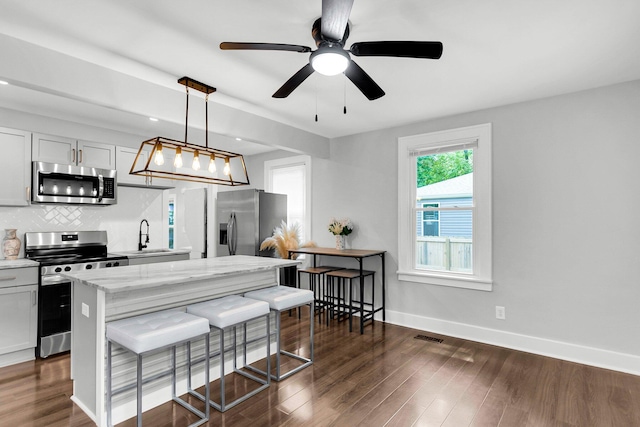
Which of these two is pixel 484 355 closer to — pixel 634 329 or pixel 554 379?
pixel 554 379

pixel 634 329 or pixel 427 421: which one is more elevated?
pixel 634 329

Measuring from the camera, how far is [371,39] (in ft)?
7.63

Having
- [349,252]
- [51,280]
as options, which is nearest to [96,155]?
[51,280]

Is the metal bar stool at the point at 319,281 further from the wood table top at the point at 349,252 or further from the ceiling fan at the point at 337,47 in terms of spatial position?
the ceiling fan at the point at 337,47

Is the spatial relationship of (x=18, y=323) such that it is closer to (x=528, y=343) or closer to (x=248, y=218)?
(x=248, y=218)

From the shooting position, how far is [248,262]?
3270 millimetres

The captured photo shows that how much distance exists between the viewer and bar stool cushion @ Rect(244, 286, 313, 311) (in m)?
2.93

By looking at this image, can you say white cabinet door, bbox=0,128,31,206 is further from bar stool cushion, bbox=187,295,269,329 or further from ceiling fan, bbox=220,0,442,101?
ceiling fan, bbox=220,0,442,101

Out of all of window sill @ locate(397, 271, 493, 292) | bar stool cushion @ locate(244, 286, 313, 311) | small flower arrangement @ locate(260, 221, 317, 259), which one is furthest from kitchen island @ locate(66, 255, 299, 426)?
window sill @ locate(397, 271, 493, 292)

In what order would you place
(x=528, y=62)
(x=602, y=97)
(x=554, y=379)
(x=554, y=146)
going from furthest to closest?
1. (x=554, y=146)
2. (x=602, y=97)
3. (x=554, y=379)
4. (x=528, y=62)

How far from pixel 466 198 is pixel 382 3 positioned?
8.67 feet

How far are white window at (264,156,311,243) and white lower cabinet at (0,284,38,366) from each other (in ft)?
11.0

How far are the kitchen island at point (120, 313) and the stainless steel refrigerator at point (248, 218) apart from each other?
7.78ft

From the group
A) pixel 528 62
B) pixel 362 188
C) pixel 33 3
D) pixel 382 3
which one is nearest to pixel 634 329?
pixel 528 62
